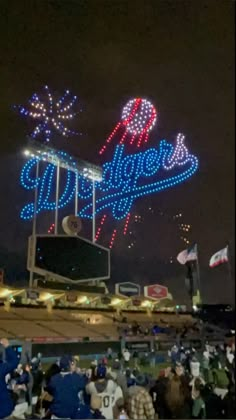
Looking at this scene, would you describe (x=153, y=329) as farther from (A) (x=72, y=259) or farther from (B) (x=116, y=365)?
(A) (x=72, y=259)

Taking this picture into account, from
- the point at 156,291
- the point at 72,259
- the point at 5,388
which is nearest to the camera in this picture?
the point at 5,388

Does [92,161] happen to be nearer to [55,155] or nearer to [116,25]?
[55,155]

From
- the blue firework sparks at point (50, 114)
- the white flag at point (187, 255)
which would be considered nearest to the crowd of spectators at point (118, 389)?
the white flag at point (187, 255)

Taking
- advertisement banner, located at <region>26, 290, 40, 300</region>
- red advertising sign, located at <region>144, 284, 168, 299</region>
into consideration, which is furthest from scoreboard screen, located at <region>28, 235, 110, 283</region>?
red advertising sign, located at <region>144, 284, 168, 299</region>

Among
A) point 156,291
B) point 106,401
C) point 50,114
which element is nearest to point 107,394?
point 106,401

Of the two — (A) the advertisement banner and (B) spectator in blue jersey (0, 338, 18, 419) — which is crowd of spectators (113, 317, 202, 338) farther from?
(B) spectator in blue jersey (0, 338, 18, 419)

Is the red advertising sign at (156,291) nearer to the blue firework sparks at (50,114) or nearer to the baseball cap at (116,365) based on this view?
the baseball cap at (116,365)

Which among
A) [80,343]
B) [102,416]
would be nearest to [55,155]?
[80,343]
